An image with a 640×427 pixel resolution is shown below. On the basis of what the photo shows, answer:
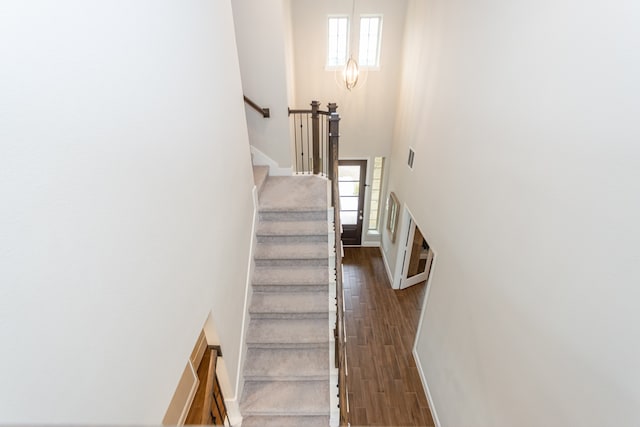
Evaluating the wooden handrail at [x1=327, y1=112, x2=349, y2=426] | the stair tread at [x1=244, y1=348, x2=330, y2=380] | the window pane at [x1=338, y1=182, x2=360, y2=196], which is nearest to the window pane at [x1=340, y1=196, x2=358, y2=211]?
the window pane at [x1=338, y1=182, x2=360, y2=196]

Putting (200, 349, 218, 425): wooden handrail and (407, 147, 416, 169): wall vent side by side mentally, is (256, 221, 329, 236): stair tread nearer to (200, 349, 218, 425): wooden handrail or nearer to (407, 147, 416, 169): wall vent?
(200, 349, 218, 425): wooden handrail

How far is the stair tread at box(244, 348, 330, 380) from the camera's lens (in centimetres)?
315

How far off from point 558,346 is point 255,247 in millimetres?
2914

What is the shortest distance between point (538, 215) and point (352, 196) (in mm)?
4920

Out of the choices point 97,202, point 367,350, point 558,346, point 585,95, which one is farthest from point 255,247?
point 585,95

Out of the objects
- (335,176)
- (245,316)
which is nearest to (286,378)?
(245,316)

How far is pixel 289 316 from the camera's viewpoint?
11.4 feet

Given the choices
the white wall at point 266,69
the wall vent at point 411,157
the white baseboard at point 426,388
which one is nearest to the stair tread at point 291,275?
the white wall at point 266,69

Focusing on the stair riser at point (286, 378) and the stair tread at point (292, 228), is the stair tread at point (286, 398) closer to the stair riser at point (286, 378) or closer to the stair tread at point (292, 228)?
the stair riser at point (286, 378)

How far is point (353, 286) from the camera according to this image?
596 cm

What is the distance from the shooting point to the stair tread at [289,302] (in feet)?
11.3

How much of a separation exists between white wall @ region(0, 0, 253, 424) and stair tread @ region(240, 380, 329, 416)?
4.88 ft

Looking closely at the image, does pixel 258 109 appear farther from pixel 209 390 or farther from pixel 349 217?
pixel 349 217

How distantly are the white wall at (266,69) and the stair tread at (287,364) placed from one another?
260cm
